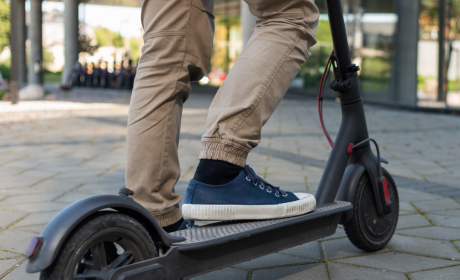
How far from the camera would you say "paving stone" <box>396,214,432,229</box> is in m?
2.53

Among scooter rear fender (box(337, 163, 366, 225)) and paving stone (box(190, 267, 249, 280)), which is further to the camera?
scooter rear fender (box(337, 163, 366, 225))

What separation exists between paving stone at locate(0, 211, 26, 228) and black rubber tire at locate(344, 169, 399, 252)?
5.56ft

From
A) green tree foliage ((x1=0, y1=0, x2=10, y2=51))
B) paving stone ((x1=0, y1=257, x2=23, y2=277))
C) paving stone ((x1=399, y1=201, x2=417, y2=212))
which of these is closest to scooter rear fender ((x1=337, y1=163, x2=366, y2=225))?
paving stone ((x1=399, y1=201, x2=417, y2=212))

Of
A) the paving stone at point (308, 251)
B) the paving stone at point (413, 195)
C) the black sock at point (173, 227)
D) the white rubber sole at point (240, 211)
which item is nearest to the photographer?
the white rubber sole at point (240, 211)

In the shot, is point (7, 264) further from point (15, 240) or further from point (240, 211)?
point (240, 211)

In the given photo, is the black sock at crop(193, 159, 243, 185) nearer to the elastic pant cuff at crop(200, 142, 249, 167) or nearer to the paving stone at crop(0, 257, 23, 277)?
the elastic pant cuff at crop(200, 142, 249, 167)

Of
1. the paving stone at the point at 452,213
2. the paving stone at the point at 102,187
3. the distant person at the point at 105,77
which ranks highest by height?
the paving stone at the point at 452,213

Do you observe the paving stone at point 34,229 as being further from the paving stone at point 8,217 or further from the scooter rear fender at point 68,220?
the scooter rear fender at point 68,220

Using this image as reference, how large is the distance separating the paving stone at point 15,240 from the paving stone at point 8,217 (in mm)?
128

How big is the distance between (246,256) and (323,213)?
1.22 feet

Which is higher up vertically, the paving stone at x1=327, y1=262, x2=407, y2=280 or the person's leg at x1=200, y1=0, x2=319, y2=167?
the person's leg at x1=200, y1=0, x2=319, y2=167

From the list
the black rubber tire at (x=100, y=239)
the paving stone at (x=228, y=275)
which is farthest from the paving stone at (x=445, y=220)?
the black rubber tire at (x=100, y=239)

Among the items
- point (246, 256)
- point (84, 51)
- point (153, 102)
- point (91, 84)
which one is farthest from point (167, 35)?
point (84, 51)

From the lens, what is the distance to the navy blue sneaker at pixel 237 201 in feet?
4.76
